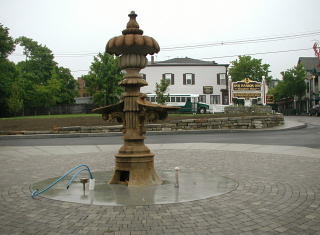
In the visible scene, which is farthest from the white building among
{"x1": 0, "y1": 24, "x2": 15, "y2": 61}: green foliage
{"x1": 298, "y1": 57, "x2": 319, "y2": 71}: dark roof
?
{"x1": 298, "y1": 57, "x2": 319, "y2": 71}: dark roof

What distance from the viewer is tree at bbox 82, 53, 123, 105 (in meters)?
45.7

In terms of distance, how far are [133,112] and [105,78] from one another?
39685 millimetres

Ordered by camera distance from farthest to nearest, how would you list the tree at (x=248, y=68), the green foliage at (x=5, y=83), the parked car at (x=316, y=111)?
the tree at (x=248, y=68), the parked car at (x=316, y=111), the green foliage at (x=5, y=83)

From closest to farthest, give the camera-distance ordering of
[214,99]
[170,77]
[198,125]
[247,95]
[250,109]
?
[198,125] < [250,109] < [247,95] < [170,77] < [214,99]

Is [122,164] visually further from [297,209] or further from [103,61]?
[103,61]

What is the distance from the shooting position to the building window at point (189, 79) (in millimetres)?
48188

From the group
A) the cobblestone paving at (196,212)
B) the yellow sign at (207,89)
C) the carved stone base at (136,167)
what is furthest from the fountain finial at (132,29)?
the yellow sign at (207,89)

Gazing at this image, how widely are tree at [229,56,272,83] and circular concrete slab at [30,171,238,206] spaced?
5377 centimetres

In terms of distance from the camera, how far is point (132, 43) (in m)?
6.44

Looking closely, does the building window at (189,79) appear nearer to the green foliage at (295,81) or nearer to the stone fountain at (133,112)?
the green foliage at (295,81)

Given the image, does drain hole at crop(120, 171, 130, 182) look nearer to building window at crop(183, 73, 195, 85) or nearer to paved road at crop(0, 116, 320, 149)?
paved road at crop(0, 116, 320, 149)

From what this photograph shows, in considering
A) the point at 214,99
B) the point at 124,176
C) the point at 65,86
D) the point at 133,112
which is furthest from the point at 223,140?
the point at 65,86

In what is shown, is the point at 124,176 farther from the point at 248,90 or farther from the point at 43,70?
the point at 43,70

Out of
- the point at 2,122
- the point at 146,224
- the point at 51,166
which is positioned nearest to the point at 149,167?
the point at 146,224
